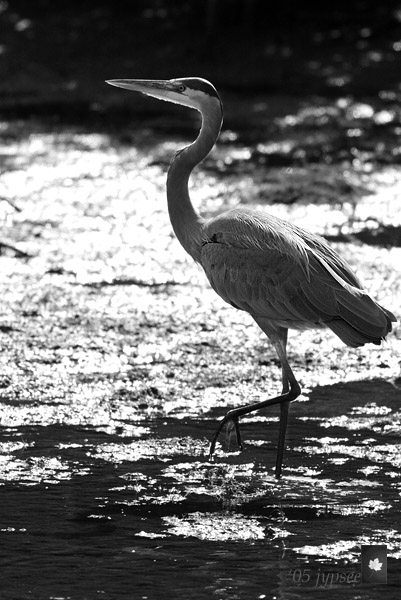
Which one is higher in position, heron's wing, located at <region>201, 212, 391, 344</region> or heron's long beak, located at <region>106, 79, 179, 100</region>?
heron's long beak, located at <region>106, 79, 179, 100</region>

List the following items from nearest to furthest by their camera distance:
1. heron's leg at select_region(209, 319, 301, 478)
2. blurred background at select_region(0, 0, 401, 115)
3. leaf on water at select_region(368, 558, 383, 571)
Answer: leaf on water at select_region(368, 558, 383, 571) < heron's leg at select_region(209, 319, 301, 478) < blurred background at select_region(0, 0, 401, 115)

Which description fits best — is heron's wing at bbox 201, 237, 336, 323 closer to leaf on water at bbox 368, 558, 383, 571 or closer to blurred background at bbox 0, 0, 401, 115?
leaf on water at bbox 368, 558, 383, 571

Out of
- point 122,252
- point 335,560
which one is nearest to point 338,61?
point 122,252

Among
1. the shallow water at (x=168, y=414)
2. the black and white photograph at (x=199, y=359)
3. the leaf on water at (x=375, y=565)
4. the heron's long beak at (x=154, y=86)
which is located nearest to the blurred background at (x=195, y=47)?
the black and white photograph at (x=199, y=359)

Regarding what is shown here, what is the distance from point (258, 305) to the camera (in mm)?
6168

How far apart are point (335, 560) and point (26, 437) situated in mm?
1807

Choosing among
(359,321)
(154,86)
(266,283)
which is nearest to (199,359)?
(266,283)

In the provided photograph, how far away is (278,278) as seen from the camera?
6.11 m

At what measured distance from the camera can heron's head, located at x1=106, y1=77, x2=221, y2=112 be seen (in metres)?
6.64

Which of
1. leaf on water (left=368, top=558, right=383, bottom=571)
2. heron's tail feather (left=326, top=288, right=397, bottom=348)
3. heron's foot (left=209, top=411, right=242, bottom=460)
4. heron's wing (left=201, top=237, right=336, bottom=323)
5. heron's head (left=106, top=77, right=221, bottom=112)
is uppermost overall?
heron's head (left=106, top=77, right=221, bottom=112)

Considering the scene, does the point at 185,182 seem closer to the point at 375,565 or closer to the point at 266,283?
the point at 266,283

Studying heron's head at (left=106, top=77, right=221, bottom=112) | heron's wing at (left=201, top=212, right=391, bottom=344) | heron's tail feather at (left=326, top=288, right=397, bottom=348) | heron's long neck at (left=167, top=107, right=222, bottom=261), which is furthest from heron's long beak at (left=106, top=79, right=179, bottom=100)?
heron's tail feather at (left=326, top=288, right=397, bottom=348)

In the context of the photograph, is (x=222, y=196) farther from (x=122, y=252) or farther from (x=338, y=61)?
(x=338, y=61)

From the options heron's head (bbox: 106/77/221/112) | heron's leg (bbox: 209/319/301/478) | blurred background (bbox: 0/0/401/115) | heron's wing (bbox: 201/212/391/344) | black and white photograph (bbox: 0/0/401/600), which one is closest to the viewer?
black and white photograph (bbox: 0/0/401/600)
